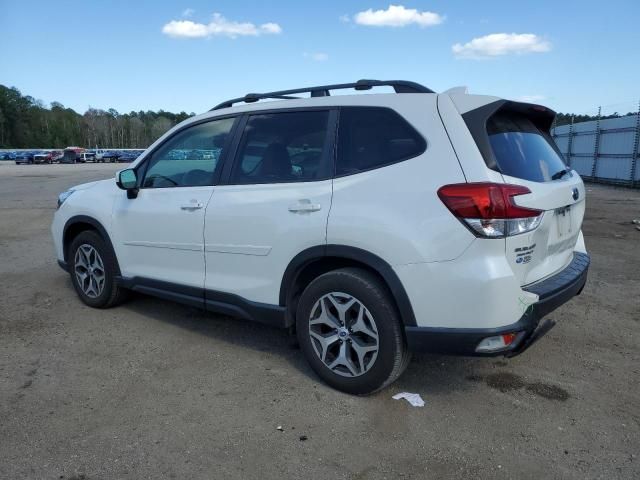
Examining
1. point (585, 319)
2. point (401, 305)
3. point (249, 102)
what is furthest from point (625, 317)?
point (249, 102)

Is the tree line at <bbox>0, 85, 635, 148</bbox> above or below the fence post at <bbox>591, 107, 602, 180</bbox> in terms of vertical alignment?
above

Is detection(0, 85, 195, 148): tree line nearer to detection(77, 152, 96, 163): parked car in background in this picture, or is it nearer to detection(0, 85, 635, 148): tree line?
detection(0, 85, 635, 148): tree line

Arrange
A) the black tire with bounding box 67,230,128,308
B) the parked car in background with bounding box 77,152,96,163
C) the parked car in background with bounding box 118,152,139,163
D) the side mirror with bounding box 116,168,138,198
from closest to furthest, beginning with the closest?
the side mirror with bounding box 116,168,138,198
the black tire with bounding box 67,230,128,308
the parked car in background with bounding box 77,152,96,163
the parked car in background with bounding box 118,152,139,163

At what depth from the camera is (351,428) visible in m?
3.02

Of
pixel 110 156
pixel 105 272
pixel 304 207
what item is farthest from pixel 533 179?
pixel 110 156

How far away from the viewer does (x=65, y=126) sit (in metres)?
133

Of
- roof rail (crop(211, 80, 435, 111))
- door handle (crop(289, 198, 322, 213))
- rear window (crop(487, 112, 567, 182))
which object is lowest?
door handle (crop(289, 198, 322, 213))

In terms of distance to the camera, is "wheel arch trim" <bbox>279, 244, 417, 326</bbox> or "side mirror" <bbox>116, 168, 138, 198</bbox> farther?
"side mirror" <bbox>116, 168, 138, 198</bbox>

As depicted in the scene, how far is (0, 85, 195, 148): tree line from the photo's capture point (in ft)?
395

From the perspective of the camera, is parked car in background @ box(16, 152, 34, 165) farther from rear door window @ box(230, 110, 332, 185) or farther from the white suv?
rear door window @ box(230, 110, 332, 185)

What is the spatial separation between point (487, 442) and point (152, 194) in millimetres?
3162

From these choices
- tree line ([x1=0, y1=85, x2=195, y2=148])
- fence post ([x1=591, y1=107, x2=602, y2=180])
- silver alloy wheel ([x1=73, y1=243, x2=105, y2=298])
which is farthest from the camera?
tree line ([x1=0, y1=85, x2=195, y2=148])

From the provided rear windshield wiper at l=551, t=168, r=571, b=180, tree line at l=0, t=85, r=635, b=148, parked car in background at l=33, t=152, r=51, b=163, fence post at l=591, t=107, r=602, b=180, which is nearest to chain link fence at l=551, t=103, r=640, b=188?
fence post at l=591, t=107, r=602, b=180

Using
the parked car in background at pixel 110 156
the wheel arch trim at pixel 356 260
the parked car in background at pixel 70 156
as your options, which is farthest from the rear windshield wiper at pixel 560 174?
the parked car in background at pixel 110 156
